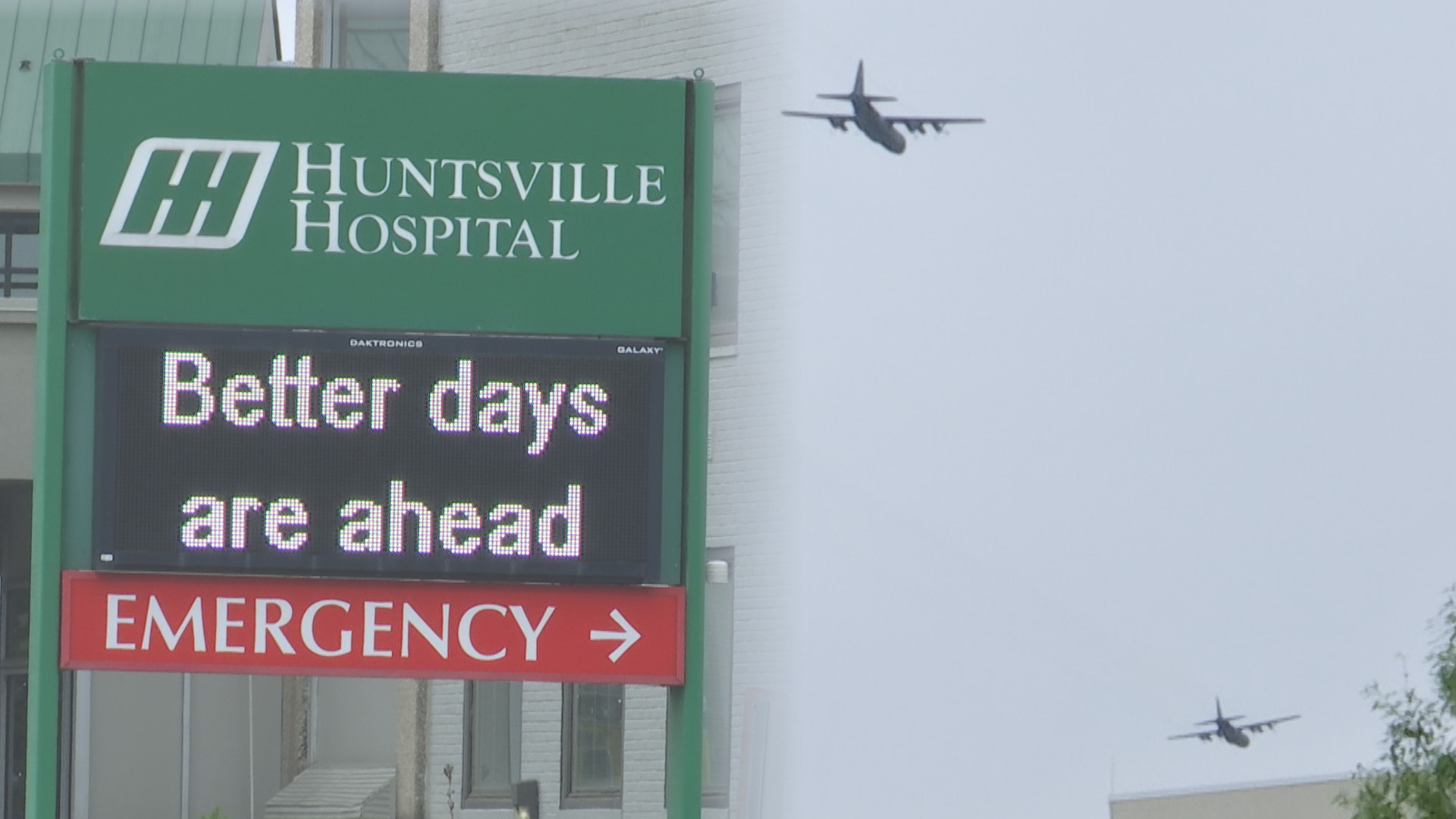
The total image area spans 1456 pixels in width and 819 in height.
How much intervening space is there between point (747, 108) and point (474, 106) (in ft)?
18.7

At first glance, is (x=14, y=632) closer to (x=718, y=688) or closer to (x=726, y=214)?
(x=718, y=688)

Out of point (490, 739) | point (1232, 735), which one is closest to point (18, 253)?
point (490, 739)

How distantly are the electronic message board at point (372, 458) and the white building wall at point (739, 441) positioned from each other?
5933mm

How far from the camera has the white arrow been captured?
1070 centimetres

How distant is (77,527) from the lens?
418 inches

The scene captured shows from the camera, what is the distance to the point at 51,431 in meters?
10.5

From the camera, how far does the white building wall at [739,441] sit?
1647 centimetres

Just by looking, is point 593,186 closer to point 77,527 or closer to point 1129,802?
point 77,527

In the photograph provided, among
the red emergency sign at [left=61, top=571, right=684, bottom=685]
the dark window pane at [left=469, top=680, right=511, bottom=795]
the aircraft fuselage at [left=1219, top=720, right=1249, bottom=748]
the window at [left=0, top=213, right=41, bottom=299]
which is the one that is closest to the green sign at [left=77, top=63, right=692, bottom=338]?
the red emergency sign at [left=61, top=571, right=684, bottom=685]

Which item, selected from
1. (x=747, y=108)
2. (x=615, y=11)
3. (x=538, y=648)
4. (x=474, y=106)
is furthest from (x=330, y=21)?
(x=538, y=648)

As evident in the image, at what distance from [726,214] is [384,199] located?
19.5 feet

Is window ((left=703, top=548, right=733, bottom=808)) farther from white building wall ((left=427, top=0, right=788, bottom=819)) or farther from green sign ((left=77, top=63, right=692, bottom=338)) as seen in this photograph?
green sign ((left=77, top=63, right=692, bottom=338))

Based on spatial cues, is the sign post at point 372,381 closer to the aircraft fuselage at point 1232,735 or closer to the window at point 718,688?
the window at point 718,688

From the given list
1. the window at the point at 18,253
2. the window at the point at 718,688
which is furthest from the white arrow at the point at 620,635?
the window at the point at 18,253
